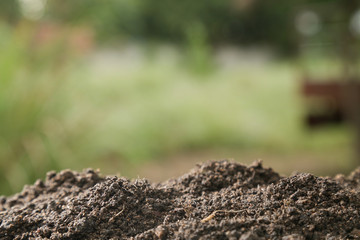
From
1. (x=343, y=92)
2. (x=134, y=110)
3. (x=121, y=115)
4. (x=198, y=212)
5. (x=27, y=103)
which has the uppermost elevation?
(x=134, y=110)

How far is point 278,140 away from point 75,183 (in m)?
6.11

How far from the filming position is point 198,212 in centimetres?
66

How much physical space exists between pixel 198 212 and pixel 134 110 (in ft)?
18.5

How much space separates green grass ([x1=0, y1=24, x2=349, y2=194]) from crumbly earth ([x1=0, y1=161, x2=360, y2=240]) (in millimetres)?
1852

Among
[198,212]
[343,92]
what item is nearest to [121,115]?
[343,92]

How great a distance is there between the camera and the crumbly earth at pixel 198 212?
1.98ft

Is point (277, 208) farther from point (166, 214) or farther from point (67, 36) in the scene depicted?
point (67, 36)

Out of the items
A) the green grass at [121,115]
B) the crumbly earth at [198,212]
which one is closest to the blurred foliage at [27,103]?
the green grass at [121,115]

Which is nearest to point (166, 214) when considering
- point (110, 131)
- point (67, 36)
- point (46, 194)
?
point (46, 194)

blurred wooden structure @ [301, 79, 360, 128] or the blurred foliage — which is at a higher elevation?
blurred wooden structure @ [301, 79, 360, 128]

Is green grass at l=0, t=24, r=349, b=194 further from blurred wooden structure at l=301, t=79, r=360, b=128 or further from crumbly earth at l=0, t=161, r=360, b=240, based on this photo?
crumbly earth at l=0, t=161, r=360, b=240

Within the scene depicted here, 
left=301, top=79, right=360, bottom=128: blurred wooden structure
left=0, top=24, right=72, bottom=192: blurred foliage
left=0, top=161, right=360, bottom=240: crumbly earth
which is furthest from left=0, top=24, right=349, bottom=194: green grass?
left=0, top=161, right=360, bottom=240: crumbly earth

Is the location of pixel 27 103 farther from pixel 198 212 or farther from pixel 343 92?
pixel 343 92

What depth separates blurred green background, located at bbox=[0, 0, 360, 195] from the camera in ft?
9.75
